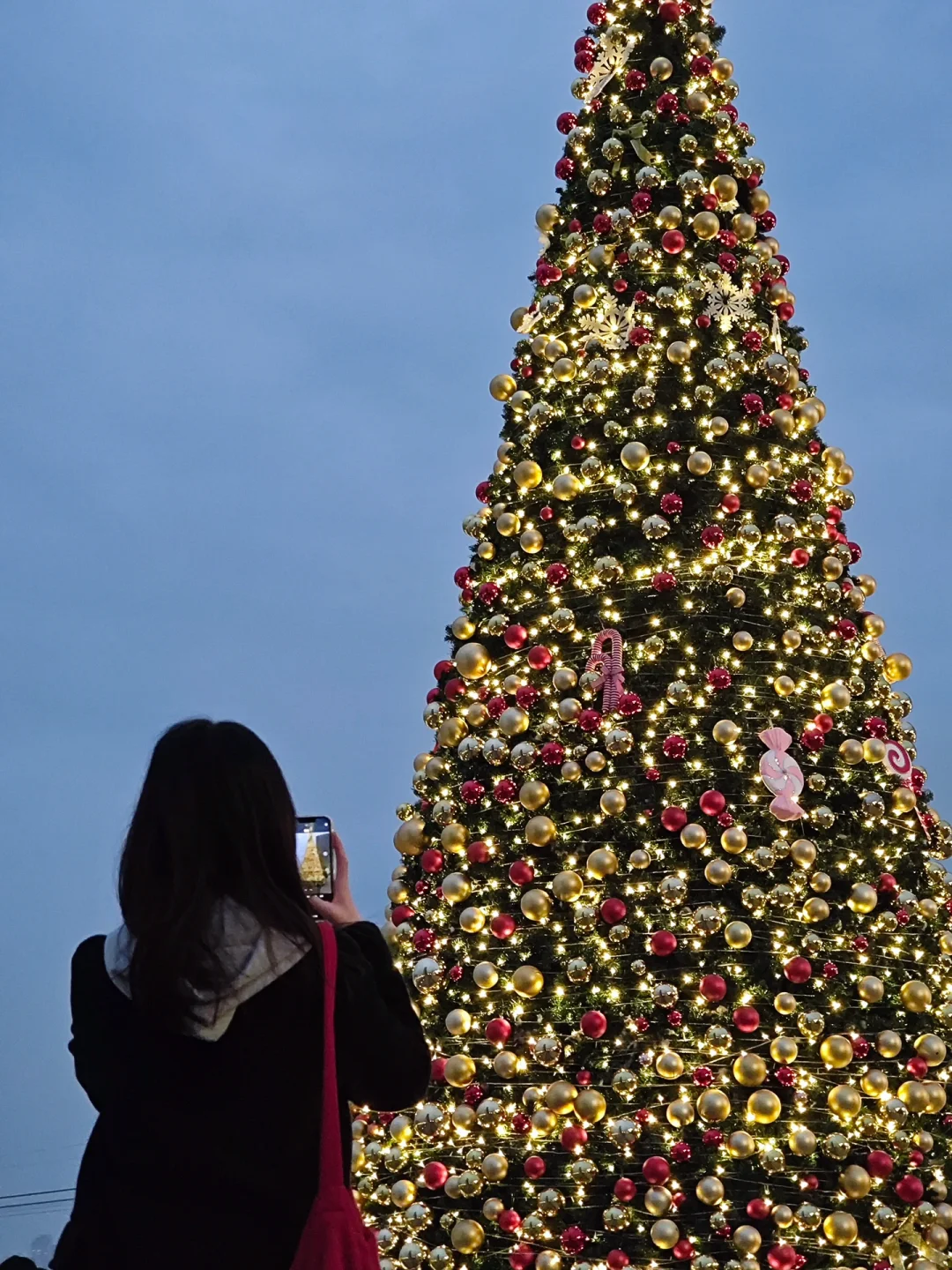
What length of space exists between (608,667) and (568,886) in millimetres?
518

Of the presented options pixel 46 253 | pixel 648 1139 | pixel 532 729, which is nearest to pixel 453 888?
pixel 532 729

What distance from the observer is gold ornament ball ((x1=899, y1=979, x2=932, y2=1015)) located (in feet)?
9.59

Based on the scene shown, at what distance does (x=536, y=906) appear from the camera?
3051 millimetres

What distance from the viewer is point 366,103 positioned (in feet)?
52.1

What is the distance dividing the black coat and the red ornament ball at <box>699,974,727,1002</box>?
1.55m

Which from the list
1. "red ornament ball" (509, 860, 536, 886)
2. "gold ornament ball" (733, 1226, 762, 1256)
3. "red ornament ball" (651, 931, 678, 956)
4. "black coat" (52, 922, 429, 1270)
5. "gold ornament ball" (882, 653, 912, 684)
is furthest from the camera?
"gold ornament ball" (882, 653, 912, 684)

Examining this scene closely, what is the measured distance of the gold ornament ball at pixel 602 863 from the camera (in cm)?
299

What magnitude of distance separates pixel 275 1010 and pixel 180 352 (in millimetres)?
12693

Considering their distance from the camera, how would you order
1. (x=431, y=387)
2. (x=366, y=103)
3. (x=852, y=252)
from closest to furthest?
1. (x=852, y=252)
2. (x=366, y=103)
3. (x=431, y=387)

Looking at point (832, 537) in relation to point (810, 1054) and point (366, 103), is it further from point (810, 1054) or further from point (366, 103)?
point (366, 103)

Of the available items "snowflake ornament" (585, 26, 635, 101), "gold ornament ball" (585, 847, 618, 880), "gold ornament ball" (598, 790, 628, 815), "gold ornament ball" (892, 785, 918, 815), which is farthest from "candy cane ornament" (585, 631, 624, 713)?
"snowflake ornament" (585, 26, 635, 101)

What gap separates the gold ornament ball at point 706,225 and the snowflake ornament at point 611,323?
242 millimetres

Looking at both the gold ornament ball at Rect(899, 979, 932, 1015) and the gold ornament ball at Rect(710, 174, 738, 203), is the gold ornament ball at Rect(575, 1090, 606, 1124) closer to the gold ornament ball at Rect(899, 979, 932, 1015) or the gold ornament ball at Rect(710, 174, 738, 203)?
the gold ornament ball at Rect(899, 979, 932, 1015)

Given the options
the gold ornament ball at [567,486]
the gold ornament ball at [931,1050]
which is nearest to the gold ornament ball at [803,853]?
the gold ornament ball at [931,1050]
